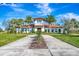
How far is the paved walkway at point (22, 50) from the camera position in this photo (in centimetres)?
552

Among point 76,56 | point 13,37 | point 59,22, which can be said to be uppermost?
point 59,22

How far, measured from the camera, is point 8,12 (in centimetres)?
598

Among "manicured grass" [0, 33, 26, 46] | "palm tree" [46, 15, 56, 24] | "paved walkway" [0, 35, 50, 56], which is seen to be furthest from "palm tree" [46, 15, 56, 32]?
"manicured grass" [0, 33, 26, 46]

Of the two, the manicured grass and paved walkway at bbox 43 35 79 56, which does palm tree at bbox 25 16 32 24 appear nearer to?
the manicured grass

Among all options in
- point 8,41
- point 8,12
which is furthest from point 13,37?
point 8,12

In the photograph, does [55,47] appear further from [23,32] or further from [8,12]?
[8,12]

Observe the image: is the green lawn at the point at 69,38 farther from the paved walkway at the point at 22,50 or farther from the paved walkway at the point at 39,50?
the paved walkway at the point at 22,50

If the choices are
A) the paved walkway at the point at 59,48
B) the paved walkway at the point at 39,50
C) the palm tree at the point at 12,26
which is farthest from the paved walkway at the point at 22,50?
the palm tree at the point at 12,26

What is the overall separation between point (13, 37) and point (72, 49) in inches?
62.8

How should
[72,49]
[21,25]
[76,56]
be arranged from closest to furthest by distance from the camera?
1. [76,56]
2. [72,49]
3. [21,25]

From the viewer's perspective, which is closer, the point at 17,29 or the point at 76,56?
the point at 76,56

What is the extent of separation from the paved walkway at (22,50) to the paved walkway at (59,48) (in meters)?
0.22

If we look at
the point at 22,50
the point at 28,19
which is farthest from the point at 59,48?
the point at 28,19

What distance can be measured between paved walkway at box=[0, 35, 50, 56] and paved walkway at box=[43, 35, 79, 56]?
22cm
